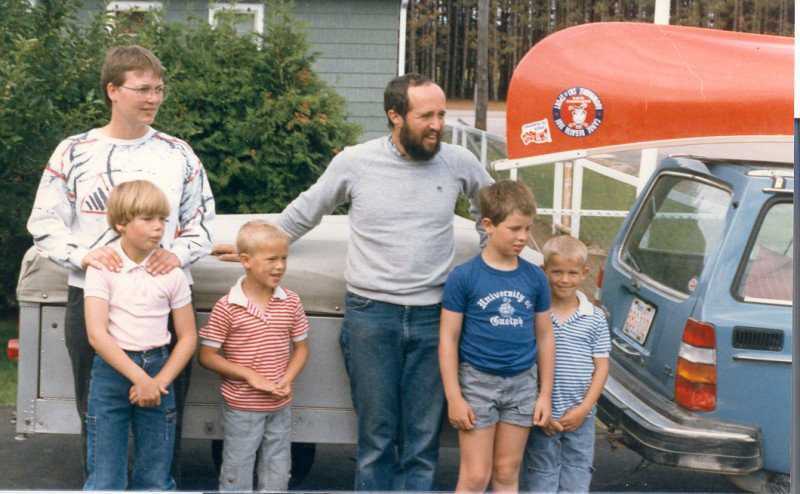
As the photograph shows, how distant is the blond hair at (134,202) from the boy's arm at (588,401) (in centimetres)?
161

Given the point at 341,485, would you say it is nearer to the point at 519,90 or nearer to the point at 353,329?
the point at 353,329

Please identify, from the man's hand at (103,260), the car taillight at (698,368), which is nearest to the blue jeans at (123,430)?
the man's hand at (103,260)

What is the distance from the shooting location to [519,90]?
489cm

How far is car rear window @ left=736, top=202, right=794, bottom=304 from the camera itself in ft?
15.4

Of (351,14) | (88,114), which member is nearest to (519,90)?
(88,114)

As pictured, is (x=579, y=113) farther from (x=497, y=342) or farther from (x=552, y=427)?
(x=552, y=427)

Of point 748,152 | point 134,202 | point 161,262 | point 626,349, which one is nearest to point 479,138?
point 626,349

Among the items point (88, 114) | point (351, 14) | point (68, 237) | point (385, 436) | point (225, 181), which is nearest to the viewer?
point (68, 237)

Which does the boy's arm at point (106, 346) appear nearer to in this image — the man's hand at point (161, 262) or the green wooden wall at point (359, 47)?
the man's hand at point (161, 262)

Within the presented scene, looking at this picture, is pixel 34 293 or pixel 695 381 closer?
pixel 34 293

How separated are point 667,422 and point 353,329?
1.39m

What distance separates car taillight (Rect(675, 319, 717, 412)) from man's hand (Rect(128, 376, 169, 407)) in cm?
210

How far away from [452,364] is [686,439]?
116 centimetres

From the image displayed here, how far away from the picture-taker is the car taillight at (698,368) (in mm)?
4637
